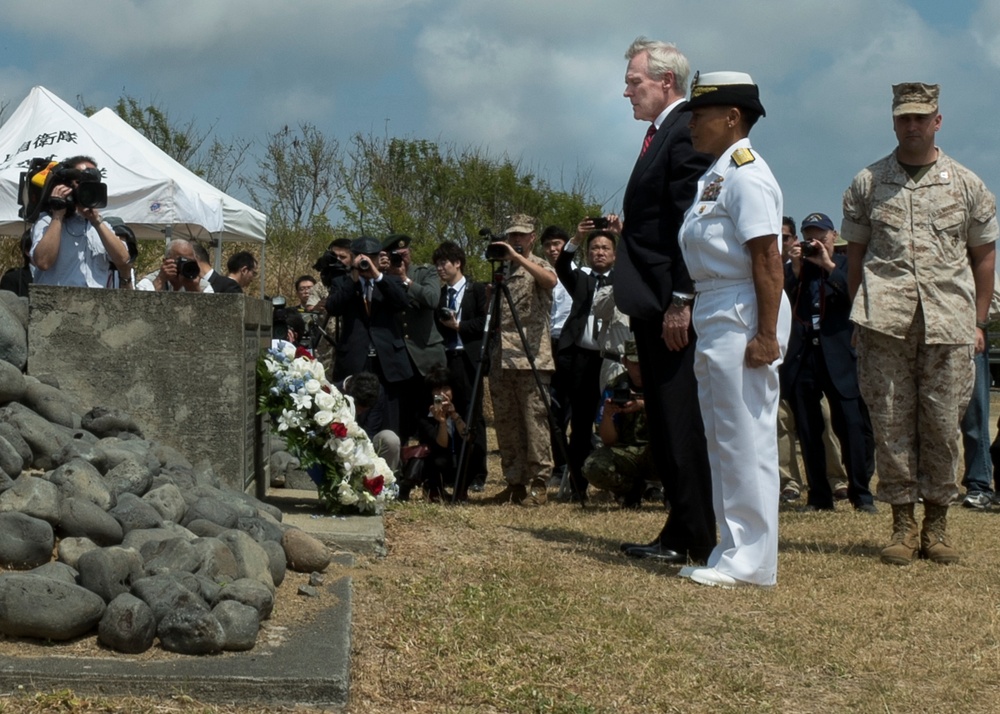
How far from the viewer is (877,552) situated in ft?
21.4

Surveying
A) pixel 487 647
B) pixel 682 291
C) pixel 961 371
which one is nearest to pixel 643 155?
pixel 682 291

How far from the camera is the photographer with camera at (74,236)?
A: 22.3 ft

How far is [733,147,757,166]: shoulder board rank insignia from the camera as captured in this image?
17.2ft

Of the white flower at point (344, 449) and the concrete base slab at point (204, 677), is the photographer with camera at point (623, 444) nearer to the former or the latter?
the white flower at point (344, 449)

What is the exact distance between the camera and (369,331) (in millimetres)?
9367

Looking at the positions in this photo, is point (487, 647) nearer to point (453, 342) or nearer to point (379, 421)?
point (379, 421)

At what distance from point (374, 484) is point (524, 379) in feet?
8.25

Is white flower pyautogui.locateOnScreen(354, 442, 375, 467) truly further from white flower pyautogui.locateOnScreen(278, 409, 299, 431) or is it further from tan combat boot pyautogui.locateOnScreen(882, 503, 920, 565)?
tan combat boot pyautogui.locateOnScreen(882, 503, 920, 565)

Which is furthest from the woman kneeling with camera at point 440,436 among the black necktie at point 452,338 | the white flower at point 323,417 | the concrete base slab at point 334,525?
the white flower at point 323,417

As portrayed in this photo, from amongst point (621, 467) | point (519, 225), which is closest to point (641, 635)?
point (621, 467)

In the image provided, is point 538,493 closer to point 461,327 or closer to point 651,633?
point 461,327

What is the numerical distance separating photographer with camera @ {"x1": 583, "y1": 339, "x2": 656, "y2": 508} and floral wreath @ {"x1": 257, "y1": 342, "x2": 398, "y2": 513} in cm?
227

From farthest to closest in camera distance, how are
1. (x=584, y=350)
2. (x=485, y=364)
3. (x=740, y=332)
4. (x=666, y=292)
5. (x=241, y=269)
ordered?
(x=241, y=269) < (x=584, y=350) < (x=485, y=364) < (x=666, y=292) < (x=740, y=332)

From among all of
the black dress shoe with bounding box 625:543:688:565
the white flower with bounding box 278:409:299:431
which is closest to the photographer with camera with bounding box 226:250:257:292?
the white flower with bounding box 278:409:299:431
